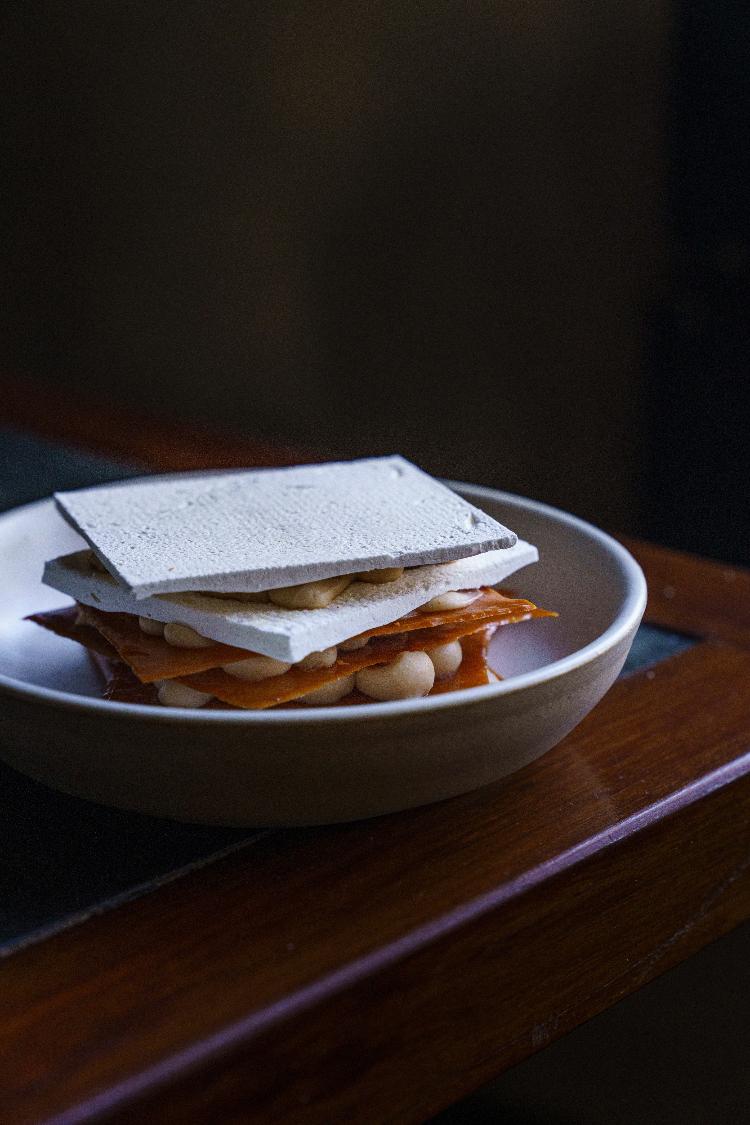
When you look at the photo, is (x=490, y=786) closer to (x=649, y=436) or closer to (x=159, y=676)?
(x=159, y=676)

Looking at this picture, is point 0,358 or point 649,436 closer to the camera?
point 649,436

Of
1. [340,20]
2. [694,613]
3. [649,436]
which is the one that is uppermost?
[340,20]

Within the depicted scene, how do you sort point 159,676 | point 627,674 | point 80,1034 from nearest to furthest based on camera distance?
point 80,1034 < point 159,676 < point 627,674

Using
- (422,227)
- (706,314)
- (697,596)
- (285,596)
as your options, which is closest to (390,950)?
(285,596)

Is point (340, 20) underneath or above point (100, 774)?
above

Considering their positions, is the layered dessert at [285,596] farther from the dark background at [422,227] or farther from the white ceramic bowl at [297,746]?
the dark background at [422,227]

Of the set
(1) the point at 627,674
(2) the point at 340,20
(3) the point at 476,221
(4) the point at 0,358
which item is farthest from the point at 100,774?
(4) the point at 0,358

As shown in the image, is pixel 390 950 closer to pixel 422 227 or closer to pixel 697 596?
pixel 697 596
